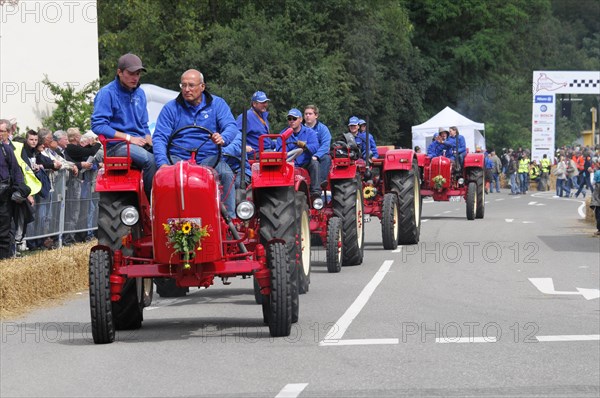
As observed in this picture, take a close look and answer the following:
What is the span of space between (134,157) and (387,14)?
54.3 m

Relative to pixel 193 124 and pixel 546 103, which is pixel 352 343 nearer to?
pixel 193 124

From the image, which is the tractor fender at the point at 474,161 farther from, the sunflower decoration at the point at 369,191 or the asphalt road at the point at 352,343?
the asphalt road at the point at 352,343

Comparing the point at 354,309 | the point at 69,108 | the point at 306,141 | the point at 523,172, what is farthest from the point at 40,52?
the point at 523,172

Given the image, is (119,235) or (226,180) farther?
(226,180)

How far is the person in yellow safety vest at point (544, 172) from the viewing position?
206 ft

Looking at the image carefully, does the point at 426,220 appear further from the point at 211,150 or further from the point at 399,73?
the point at 399,73

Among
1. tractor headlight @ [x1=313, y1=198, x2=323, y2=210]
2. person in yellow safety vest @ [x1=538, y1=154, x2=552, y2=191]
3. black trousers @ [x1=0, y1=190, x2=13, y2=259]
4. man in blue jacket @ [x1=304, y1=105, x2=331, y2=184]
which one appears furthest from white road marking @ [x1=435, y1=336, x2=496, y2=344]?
person in yellow safety vest @ [x1=538, y1=154, x2=552, y2=191]

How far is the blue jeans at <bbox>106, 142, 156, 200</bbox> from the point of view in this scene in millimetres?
12055

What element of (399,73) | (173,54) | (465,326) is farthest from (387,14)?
(465,326)

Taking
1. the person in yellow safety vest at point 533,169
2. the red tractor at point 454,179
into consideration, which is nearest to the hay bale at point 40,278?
the red tractor at point 454,179

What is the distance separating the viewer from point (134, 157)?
12.1m

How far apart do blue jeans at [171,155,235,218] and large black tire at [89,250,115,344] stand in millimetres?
1275

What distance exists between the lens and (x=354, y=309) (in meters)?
13.6

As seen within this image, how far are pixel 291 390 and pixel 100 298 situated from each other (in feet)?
8.92
